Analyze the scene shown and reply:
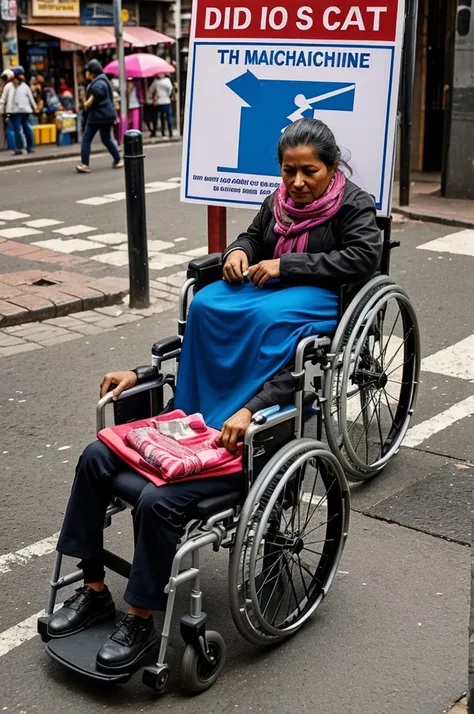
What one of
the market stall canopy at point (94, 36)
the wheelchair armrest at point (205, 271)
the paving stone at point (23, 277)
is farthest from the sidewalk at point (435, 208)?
the market stall canopy at point (94, 36)

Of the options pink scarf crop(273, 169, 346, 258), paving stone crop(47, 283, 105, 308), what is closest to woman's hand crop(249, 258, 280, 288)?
pink scarf crop(273, 169, 346, 258)

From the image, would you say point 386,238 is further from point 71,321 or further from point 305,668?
point 71,321

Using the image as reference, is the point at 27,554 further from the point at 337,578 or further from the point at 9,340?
the point at 9,340

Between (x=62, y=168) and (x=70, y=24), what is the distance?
24.8ft

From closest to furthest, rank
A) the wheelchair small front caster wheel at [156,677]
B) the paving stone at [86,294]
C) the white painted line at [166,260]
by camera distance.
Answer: the wheelchair small front caster wheel at [156,677] < the paving stone at [86,294] < the white painted line at [166,260]

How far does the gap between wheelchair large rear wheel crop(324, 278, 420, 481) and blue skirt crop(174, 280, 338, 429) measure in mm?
187

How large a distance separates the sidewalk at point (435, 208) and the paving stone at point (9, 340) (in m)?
5.91

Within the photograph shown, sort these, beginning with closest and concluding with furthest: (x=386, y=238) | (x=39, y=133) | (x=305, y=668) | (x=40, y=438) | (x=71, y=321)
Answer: (x=305, y=668)
(x=386, y=238)
(x=40, y=438)
(x=71, y=321)
(x=39, y=133)

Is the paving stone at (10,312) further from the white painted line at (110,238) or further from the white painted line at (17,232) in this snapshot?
the white painted line at (17,232)

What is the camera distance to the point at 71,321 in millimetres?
7793

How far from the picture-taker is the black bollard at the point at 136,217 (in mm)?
7461

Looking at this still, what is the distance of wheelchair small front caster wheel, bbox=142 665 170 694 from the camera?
3.07 metres

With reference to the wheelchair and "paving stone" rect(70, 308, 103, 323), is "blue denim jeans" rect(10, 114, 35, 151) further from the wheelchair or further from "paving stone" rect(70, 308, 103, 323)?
the wheelchair

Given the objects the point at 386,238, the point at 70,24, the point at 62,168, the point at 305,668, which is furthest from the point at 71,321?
the point at 70,24
